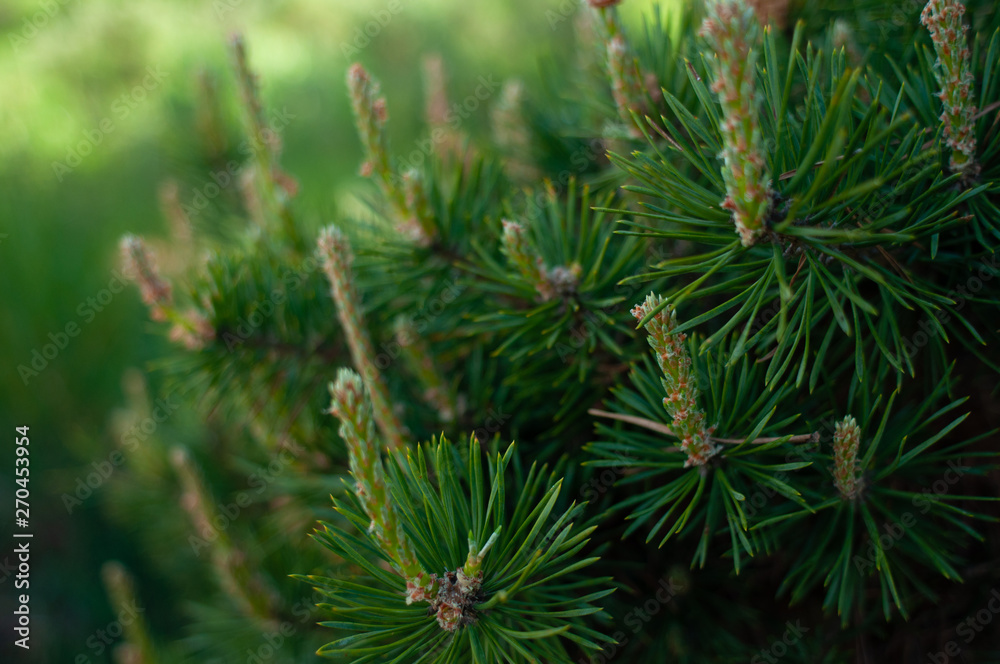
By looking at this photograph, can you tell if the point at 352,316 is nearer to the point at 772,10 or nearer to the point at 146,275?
the point at 146,275

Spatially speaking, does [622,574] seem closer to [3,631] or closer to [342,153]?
[3,631]

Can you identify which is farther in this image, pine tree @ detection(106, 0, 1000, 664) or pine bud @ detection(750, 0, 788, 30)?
pine bud @ detection(750, 0, 788, 30)

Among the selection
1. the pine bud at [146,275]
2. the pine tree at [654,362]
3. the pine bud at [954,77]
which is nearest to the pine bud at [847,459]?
the pine tree at [654,362]

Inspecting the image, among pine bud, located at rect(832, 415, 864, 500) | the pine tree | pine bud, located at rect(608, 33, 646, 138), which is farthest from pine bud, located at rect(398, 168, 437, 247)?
pine bud, located at rect(832, 415, 864, 500)

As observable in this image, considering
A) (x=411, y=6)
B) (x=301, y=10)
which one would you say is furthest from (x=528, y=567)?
(x=301, y=10)

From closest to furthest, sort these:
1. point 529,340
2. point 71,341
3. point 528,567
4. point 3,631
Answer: point 528,567 → point 529,340 → point 3,631 → point 71,341

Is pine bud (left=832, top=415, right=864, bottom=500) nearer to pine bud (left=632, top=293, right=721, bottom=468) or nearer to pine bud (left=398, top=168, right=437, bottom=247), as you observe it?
pine bud (left=632, top=293, right=721, bottom=468)
